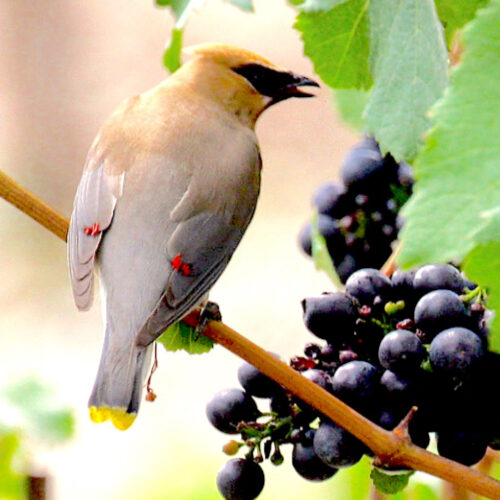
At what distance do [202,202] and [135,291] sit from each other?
0.80 ft

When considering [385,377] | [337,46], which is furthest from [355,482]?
[337,46]

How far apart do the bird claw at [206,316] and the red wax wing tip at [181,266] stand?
0.20 m

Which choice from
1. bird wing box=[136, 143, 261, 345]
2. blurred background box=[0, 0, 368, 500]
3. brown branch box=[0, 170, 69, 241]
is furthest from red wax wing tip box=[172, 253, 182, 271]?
blurred background box=[0, 0, 368, 500]

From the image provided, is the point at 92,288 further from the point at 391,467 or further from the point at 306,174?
the point at 306,174

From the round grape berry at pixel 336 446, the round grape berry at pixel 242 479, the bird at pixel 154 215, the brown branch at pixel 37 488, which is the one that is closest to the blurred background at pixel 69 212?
the bird at pixel 154 215

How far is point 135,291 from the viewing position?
180 cm

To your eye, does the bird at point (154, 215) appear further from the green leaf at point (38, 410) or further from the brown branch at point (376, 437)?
the brown branch at point (376, 437)

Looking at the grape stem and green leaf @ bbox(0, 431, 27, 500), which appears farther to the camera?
green leaf @ bbox(0, 431, 27, 500)

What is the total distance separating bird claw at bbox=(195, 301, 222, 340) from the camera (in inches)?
57.0

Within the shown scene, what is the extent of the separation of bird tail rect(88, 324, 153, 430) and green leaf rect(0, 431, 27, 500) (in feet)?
0.40

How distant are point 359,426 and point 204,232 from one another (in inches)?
30.4

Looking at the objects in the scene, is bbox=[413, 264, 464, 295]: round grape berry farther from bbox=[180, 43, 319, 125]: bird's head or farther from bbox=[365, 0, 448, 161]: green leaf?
bbox=[180, 43, 319, 125]: bird's head

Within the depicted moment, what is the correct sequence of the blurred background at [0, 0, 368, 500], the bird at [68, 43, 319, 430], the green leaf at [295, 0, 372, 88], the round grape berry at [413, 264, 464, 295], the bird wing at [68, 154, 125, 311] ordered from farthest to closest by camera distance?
the blurred background at [0, 0, 368, 500] < the bird wing at [68, 154, 125, 311] < the bird at [68, 43, 319, 430] < the green leaf at [295, 0, 372, 88] < the round grape berry at [413, 264, 464, 295]

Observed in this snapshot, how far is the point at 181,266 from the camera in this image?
1.83 meters
